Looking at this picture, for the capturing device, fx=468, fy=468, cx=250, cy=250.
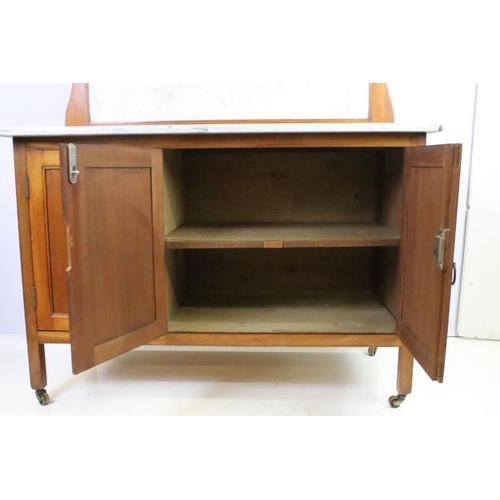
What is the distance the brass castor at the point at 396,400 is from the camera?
1.49 m

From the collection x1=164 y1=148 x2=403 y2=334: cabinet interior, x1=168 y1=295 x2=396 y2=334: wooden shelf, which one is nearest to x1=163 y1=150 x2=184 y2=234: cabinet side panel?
x1=164 y1=148 x2=403 y2=334: cabinet interior

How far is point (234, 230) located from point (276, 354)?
1.93 feet

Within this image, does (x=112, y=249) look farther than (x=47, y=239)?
No

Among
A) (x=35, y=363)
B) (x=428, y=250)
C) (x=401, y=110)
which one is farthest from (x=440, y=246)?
(x=35, y=363)

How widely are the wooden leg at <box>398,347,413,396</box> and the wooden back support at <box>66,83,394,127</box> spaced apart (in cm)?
90

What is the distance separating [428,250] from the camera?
120 cm

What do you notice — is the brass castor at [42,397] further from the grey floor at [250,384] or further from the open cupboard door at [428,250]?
the open cupboard door at [428,250]

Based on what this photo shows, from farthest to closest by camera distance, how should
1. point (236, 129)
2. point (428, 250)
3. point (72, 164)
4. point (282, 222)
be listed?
point (282, 222) < point (236, 129) < point (428, 250) < point (72, 164)

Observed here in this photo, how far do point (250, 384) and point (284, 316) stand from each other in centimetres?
28

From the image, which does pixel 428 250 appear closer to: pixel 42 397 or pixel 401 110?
pixel 401 110

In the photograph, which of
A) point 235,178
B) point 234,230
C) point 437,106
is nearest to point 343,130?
point 234,230

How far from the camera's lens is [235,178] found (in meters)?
1.88

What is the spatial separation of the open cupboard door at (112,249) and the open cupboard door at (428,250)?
735 millimetres

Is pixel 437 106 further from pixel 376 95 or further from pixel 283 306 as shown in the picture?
pixel 283 306
